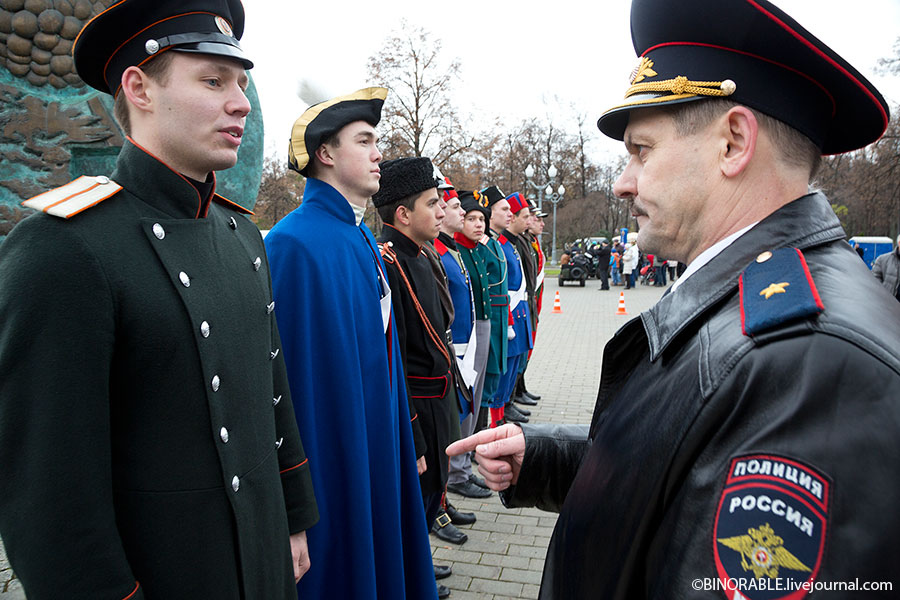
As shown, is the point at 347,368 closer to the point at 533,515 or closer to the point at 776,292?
the point at 776,292

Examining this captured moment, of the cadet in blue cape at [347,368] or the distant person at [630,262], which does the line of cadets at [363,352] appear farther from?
the distant person at [630,262]

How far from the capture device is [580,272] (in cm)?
2388

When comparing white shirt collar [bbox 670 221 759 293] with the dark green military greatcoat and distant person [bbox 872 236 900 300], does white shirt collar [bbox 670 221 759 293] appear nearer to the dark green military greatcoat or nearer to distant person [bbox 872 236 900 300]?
the dark green military greatcoat

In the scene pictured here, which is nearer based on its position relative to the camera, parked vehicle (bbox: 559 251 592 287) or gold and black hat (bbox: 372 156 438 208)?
gold and black hat (bbox: 372 156 438 208)

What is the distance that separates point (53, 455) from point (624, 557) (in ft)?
3.96

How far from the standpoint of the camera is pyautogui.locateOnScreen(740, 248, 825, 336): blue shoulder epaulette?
0.87m

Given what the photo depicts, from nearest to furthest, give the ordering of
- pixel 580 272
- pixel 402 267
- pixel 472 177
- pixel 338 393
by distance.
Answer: pixel 338 393, pixel 402 267, pixel 580 272, pixel 472 177

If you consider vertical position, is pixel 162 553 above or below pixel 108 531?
below

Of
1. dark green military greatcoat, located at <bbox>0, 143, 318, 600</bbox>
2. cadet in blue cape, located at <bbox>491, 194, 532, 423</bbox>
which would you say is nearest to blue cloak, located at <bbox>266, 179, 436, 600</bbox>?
dark green military greatcoat, located at <bbox>0, 143, 318, 600</bbox>

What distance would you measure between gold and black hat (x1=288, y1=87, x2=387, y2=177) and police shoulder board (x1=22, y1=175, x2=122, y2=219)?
131 centimetres

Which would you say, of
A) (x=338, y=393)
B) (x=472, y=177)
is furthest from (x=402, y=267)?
(x=472, y=177)

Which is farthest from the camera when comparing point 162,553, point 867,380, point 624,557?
point 162,553

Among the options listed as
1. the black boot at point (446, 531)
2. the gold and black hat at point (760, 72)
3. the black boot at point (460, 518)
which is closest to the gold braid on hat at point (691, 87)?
the gold and black hat at point (760, 72)

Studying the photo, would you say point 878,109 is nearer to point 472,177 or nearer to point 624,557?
point 624,557
